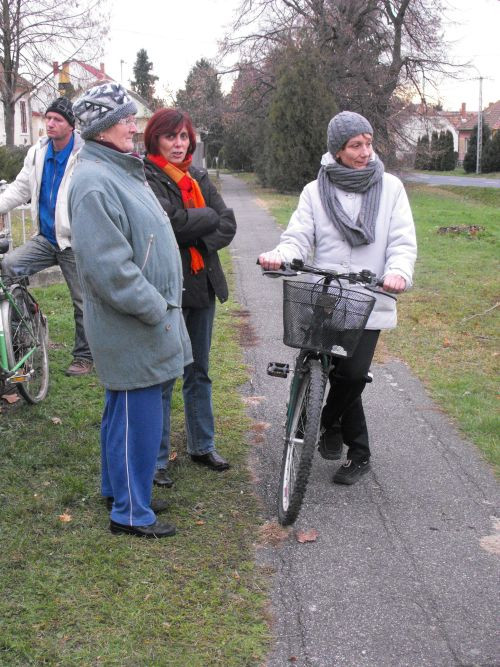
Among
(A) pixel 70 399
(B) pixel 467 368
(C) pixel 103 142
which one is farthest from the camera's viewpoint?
(B) pixel 467 368

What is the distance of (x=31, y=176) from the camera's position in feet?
19.8

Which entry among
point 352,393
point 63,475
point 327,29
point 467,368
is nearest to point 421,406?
point 467,368

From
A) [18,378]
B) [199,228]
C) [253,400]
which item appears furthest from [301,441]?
[18,378]

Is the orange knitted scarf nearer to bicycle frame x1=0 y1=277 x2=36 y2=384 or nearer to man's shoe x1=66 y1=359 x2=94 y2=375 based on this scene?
bicycle frame x1=0 y1=277 x2=36 y2=384

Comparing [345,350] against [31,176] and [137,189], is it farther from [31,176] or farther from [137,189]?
[31,176]

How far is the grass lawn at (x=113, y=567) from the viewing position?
114 inches

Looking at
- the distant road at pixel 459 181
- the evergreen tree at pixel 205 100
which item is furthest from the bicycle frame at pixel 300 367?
the evergreen tree at pixel 205 100

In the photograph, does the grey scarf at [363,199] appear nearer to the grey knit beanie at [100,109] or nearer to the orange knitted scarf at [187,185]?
the orange knitted scarf at [187,185]

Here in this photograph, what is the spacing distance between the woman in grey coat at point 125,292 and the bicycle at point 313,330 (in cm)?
54

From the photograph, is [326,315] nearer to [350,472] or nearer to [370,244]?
[370,244]

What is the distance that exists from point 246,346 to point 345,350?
143 inches

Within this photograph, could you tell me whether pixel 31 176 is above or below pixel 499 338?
above

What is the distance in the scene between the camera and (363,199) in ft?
13.4

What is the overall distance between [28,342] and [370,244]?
2642 millimetres
